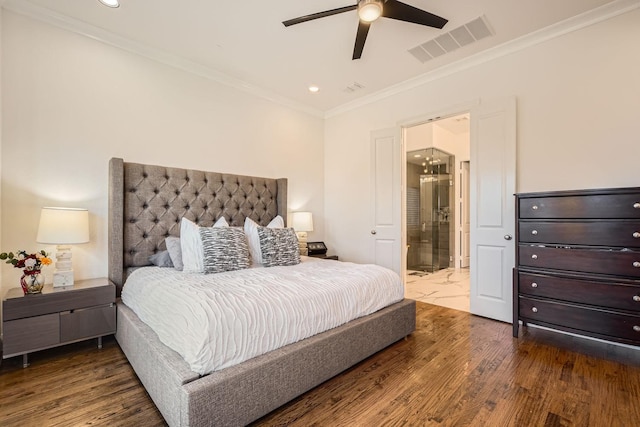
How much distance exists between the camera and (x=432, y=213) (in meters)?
6.36

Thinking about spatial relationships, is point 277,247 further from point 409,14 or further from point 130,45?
point 130,45

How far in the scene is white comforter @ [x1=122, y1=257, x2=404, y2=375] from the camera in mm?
1496

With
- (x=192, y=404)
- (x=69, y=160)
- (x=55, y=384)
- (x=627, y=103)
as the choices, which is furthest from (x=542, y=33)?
(x=55, y=384)

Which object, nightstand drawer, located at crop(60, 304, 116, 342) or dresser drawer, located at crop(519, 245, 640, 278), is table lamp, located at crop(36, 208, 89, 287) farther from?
dresser drawer, located at crop(519, 245, 640, 278)

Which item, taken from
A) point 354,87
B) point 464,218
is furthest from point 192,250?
point 464,218

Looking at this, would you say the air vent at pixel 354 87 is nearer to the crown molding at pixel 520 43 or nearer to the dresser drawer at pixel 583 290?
the crown molding at pixel 520 43

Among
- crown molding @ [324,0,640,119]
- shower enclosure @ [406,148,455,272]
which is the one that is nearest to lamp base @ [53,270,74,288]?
crown molding @ [324,0,640,119]

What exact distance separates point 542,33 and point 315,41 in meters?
2.21

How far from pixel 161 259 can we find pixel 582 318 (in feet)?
12.2

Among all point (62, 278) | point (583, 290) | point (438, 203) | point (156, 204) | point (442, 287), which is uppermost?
point (438, 203)

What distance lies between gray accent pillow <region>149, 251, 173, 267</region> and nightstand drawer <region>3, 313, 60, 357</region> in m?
0.80

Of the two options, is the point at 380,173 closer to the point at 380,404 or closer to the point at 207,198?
the point at 207,198

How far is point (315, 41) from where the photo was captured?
9.76ft

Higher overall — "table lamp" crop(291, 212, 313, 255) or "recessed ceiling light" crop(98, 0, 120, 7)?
"recessed ceiling light" crop(98, 0, 120, 7)
